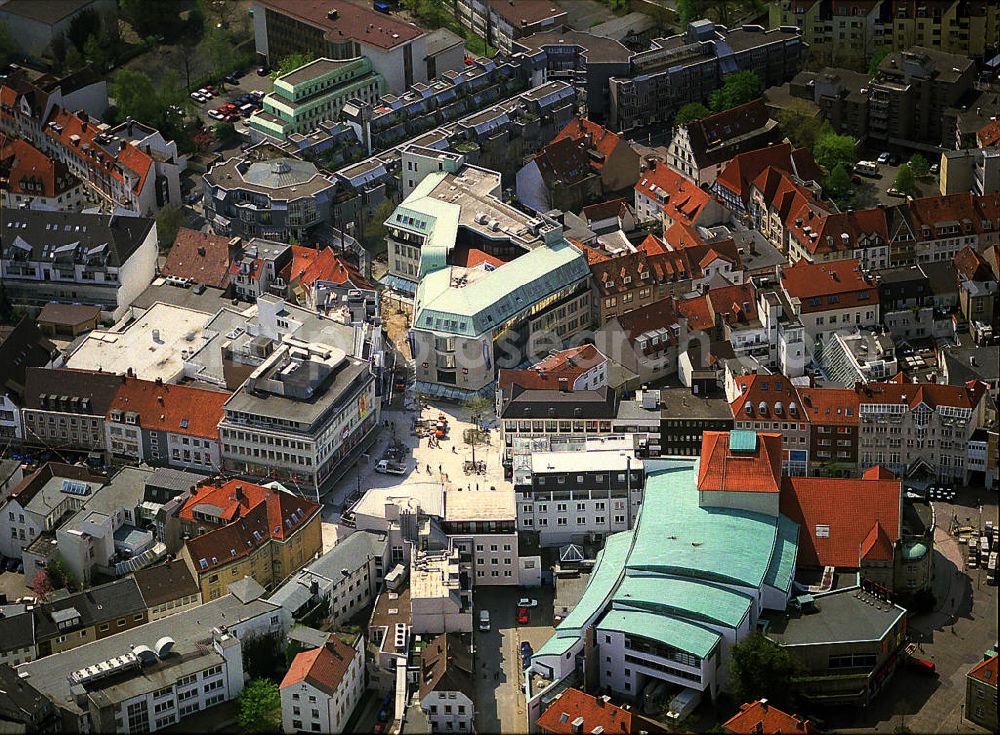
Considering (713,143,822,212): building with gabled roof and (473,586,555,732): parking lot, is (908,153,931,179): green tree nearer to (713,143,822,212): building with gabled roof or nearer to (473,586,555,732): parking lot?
(713,143,822,212): building with gabled roof

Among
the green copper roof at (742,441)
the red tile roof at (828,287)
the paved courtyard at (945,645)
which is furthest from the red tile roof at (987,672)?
the red tile roof at (828,287)

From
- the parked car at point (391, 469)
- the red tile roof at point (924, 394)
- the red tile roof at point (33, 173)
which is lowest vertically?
the parked car at point (391, 469)

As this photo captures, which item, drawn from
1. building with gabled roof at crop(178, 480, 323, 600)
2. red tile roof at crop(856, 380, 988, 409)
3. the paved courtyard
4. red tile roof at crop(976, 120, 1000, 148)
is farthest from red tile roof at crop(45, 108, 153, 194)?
Result: the paved courtyard

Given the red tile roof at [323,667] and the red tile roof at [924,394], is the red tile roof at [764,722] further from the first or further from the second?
the red tile roof at [924,394]

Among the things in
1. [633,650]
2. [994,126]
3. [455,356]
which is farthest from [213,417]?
[994,126]

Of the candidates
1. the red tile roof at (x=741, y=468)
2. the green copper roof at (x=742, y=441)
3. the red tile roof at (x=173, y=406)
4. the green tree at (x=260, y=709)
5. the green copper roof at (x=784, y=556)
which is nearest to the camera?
the green tree at (x=260, y=709)
